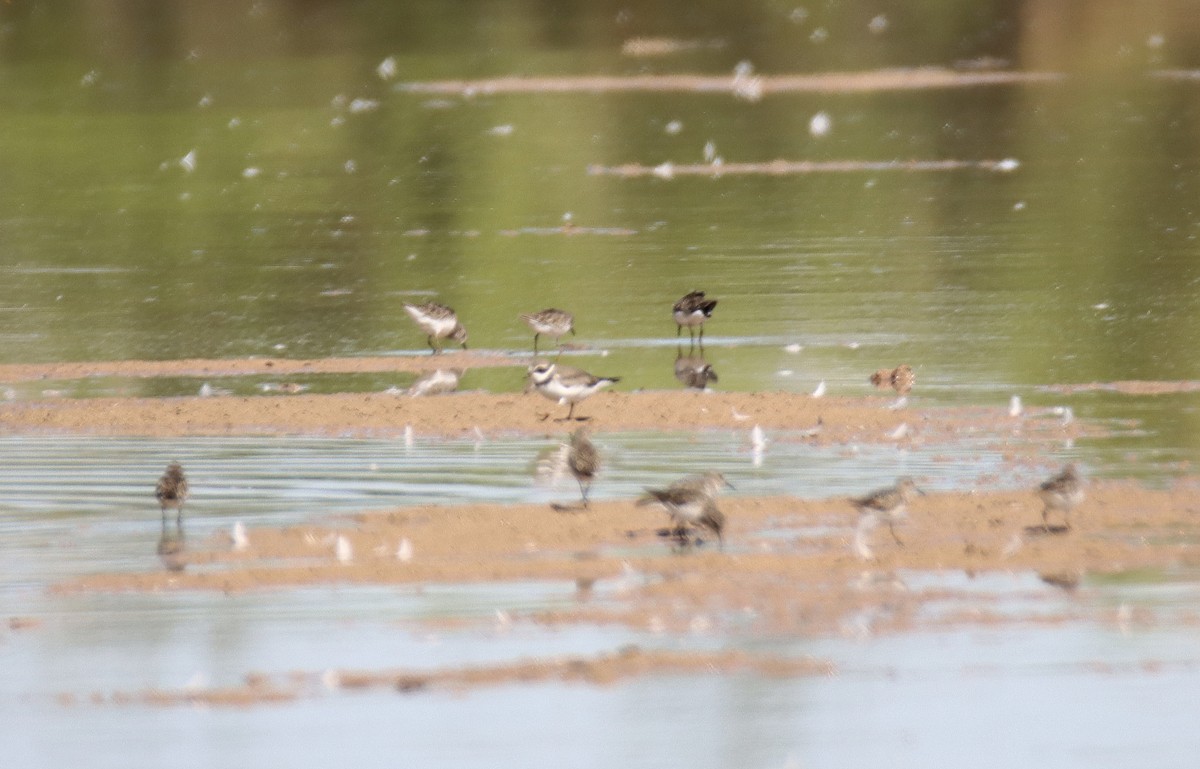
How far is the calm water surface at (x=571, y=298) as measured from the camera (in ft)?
31.1

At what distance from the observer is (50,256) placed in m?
28.1

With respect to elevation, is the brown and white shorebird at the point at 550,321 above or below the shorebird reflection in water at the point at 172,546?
above

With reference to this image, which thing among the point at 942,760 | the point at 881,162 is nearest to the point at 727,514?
the point at 942,760

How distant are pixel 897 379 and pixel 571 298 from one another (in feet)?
21.6

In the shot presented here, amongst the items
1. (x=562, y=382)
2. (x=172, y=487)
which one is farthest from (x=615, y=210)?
(x=172, y=487)

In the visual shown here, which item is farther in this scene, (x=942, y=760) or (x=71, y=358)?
(x=71, y=358)

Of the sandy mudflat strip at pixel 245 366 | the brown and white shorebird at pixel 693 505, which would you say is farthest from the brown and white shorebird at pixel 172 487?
the sandy mudflat strip at pixel 245 366

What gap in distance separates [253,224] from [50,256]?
3165 millimetres

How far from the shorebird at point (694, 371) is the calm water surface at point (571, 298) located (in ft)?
0.58

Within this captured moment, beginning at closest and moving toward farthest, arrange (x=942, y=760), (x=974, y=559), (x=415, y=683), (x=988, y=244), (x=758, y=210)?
(x=942, y=760) → (x=415, y=683) → (x=974, y=559) → (x=988, y=244) → (x=758, y=210)

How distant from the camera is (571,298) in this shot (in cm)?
2358

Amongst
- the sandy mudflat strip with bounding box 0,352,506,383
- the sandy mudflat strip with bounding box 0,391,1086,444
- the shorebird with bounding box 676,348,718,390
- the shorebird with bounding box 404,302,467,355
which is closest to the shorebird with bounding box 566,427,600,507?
the sandy mudflat strip with bounding box 0,391,1086,444

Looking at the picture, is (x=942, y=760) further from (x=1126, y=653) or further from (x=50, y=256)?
(x=50, y=256)

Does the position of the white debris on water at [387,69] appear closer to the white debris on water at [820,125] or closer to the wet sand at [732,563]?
the white debris on water at [820,125]
